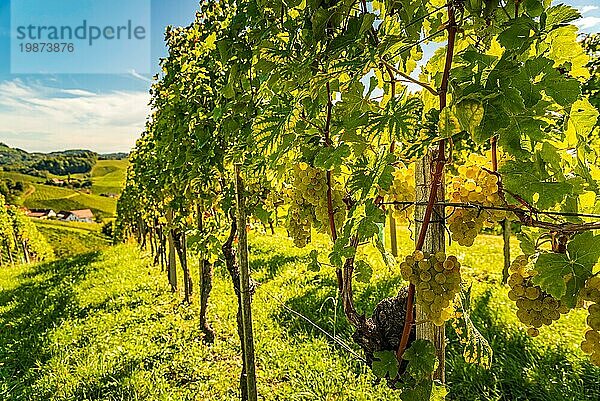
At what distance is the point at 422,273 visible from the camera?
1.07 meters

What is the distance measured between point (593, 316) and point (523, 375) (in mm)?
3156

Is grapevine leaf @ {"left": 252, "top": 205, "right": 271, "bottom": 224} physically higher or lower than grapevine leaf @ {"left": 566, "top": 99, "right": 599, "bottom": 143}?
lower

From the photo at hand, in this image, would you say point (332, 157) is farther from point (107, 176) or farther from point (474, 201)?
point (107, 176)

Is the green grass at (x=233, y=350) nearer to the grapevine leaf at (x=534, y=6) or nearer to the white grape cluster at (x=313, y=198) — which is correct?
the white grape cluster at (x=313, y=198)

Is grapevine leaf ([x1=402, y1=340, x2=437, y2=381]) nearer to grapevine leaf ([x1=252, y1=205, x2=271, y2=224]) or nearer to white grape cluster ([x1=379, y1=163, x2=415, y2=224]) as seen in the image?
white grape cluster ([x1=379, y1=163, x2=415, y2=224])

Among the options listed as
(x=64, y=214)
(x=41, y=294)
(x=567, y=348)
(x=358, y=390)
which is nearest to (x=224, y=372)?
(x=358, y=390)

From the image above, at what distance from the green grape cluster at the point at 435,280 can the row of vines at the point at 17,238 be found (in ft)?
58.8

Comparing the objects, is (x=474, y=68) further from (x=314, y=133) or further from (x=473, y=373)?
(x=473, y=373)

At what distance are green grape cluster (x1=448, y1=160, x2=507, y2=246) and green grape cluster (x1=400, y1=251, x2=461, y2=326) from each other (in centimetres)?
12

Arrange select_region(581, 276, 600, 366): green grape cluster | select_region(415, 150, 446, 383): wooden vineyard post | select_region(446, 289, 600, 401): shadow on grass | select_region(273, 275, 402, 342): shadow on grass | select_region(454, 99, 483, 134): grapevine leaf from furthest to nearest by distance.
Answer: select_region(273, 275, 402, 342): shadow on grass < select_region(446, 289, 600, 401): shadow on grass < select_region(415, 150, 446, 383): wooden vineyard post < select_region(581, 276, 600, 366): green grape cluster < select_region(454, 99, 483, 134): grapevine leaf

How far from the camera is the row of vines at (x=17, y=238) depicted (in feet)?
54.9

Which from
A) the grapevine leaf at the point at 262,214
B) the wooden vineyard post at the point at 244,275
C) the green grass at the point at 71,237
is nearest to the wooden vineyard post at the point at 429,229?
the grapevine leaf at the point at 262,214

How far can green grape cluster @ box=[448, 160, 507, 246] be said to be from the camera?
111 cm

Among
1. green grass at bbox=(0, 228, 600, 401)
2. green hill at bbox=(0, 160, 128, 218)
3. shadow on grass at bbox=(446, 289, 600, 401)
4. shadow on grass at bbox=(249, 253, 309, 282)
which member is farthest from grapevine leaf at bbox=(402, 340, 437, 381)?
green hill at bbox=(0, 160, 128, 218)
